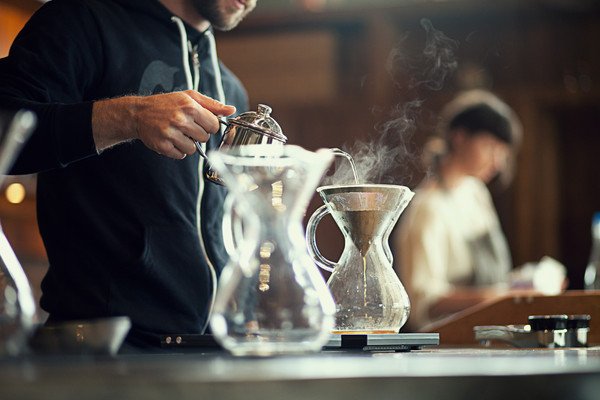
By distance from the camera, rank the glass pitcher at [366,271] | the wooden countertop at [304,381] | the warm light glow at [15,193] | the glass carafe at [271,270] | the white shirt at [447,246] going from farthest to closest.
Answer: the warm light glow at [15,193], the white shirt at [447,246], the glass pitcher at [366,271], the glass carafe at [271,270], the wooden countertop at [304,381]

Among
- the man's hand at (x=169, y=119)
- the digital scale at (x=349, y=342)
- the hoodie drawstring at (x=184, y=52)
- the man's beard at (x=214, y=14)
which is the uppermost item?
the man's beard at (x=214, y=14)

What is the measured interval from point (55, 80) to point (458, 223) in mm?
2314

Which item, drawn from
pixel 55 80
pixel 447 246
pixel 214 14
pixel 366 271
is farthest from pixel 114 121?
pixel 447 246

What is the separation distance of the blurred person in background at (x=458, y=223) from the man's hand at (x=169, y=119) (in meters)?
2.15

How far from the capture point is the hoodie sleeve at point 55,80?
1396 mm

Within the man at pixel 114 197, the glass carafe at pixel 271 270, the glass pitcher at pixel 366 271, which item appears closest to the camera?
the glass carafe at pixel 271 270

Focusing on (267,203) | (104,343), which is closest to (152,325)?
(104,343)

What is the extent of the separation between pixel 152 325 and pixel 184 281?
99 mm

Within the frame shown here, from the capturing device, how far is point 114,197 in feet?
5.30

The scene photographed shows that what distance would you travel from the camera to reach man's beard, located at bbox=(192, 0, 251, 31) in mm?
1803

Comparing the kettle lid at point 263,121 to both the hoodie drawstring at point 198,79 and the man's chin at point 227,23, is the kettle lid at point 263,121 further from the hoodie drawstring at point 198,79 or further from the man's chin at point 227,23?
the man's chin at point 227,23

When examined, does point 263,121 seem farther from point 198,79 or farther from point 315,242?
point 198,79

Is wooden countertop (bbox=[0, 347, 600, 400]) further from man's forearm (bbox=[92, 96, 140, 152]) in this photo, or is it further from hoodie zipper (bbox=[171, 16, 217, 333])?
hoodie zipper (bbox=[171, 16, 217, 333])

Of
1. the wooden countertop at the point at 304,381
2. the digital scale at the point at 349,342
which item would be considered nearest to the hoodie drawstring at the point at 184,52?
the digital scale at the point at 349,342
